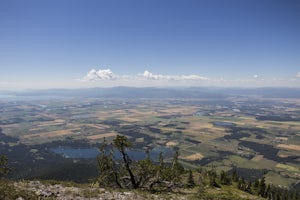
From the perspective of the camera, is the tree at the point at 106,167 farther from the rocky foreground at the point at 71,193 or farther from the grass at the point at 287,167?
the grass at the point at 287,167

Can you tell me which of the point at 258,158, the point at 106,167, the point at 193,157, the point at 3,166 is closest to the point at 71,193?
the point at 106,167

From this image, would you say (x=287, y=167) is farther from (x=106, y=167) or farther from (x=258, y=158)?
(x=106, y=167)

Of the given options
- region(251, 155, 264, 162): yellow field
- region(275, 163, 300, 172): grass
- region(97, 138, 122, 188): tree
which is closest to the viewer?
region(97, 138, 122, 188): tree

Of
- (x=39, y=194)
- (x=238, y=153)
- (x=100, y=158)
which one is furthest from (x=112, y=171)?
(x=238, y=153)

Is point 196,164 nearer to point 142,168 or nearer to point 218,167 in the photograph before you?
point 218,167

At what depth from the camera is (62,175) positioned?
406 ft

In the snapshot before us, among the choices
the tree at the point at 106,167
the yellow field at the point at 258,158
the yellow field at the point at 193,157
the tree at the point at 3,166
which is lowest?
the yellow field at the point at 258,158

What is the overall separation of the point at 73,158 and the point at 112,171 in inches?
6368

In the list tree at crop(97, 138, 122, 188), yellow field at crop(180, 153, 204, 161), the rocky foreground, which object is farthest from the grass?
the rocky foreground

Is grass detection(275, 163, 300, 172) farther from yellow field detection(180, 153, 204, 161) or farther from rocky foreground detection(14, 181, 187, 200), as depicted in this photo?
rocky foreground detection(14, 181, 187, 200)

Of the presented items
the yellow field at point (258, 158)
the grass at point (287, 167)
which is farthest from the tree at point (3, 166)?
the yellow field at point (258, 158)

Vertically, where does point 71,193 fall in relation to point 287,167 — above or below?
above

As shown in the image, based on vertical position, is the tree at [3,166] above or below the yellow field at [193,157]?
above

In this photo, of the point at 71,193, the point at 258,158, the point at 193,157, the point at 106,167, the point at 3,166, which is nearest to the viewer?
the point at 71,193
